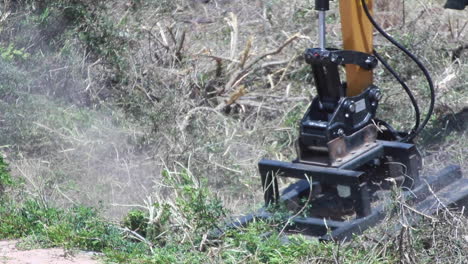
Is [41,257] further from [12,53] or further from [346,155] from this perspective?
[12,53]

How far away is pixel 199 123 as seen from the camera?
8086mm

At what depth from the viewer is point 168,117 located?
26.4 ft

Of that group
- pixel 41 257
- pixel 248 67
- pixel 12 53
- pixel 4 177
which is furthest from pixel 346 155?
pixel 12 53

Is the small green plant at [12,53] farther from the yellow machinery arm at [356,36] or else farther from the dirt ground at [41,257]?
the yellow machinery arm at [356,36]

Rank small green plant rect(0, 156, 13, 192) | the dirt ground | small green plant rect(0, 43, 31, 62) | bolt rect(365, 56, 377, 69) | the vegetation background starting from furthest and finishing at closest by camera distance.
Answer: small green plant rect(0, 43, 31, 62), small green plant rect(0, 156, 13, 192), bolt rect(365, 56, 377, 69), the vegetation background, the dirt ground

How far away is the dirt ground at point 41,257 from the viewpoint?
5613 mm

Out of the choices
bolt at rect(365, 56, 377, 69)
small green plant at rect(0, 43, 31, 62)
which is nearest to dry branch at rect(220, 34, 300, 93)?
small green plant at rect(0, 43, 31, 62)

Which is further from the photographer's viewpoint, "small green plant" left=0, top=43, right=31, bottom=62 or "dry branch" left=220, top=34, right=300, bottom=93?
"dry branch" left=220, top=34, right=300, bottom=93

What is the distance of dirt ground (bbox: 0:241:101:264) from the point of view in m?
5.61

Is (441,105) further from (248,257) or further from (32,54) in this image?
(32,54)

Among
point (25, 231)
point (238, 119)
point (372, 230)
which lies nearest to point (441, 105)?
point (238, 119)

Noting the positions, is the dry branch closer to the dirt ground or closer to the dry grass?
the dry grass

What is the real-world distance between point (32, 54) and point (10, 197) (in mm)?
2551

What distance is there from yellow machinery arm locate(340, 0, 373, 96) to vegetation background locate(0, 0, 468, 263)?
1195 mm
